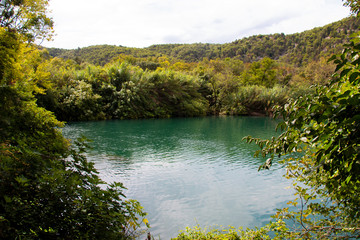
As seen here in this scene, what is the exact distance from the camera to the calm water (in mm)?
5935

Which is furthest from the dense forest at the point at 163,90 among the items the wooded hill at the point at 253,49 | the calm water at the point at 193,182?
the wooded hill at the point at 253,49

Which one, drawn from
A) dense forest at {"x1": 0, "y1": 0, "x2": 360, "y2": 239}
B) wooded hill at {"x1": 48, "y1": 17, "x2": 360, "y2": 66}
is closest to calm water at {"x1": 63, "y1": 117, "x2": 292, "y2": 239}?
dense forest at {"x1": 0, "y1": 0, "x2": 360, "y2": 239}

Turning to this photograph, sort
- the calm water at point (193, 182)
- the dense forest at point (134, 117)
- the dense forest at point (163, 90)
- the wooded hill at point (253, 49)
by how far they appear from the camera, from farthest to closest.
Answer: the wooded hill at point (253, 49) < the dense forest at point (163, 90) < the calm water at point (193, 182) < the dense forest at point (134, 117)

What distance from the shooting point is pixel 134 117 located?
91.0ft

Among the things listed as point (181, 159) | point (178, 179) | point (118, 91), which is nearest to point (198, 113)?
point (118, 91)

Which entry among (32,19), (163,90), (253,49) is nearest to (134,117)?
(163,90)

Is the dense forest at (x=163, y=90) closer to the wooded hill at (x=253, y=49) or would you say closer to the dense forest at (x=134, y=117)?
the dense forest at (x=134, y=117)

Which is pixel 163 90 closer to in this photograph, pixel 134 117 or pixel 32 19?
pixel 134 117

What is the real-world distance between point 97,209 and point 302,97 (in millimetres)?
2194

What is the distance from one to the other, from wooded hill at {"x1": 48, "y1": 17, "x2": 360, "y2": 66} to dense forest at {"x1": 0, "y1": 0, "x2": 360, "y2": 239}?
90 cm

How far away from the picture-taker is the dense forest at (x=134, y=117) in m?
1.94

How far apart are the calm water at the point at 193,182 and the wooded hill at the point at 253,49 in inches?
2418

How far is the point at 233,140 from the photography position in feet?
51.1

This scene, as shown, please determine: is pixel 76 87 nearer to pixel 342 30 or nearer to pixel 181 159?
pixel 181 159
